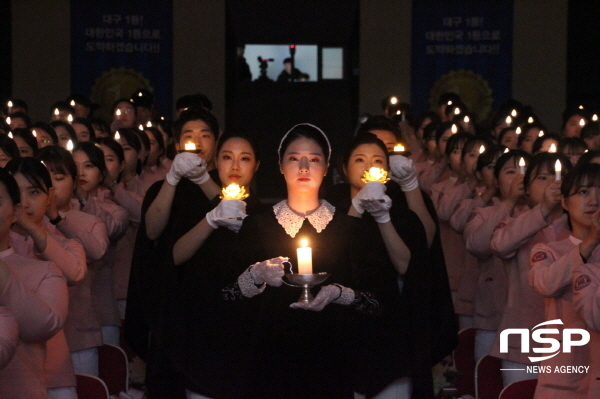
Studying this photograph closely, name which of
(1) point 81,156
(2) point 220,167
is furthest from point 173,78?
(2) point 220,167

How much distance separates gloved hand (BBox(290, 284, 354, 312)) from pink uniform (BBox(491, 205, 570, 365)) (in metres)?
1.61

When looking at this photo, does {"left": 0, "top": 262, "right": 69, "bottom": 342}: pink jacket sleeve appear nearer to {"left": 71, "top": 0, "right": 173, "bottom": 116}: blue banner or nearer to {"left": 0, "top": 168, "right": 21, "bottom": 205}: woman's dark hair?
{"left": 0, "top": 168, "right": 21, "bottom": 205}: woman's dark hair

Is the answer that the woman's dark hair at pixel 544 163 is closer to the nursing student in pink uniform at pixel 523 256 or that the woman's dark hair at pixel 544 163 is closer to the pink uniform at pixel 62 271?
the nursing student in pink uniform at pixel 523 256

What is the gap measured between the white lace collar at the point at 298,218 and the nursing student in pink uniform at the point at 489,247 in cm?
197

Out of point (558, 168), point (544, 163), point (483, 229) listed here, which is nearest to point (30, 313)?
point (558, 168)

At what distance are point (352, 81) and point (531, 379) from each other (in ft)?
32.9

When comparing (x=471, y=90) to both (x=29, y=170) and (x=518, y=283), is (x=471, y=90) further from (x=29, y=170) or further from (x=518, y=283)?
(x=29, y=170)

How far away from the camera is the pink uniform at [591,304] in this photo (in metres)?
3.58

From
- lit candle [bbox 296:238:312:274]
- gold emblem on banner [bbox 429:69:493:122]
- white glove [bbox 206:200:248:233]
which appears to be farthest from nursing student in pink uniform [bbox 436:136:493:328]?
gold emblem on banner [bbox 429:69:493:122]

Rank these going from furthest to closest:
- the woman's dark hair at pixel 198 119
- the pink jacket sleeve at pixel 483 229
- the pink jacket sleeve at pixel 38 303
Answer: the pink jacket sleeve at pixel 483 229
the woman's dark hair at pixel 198 119
the pink jacket sleeve at pixel 38 303

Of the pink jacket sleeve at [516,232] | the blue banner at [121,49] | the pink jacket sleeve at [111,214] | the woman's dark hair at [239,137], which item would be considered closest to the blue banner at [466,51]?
the blue banner at [121,49]

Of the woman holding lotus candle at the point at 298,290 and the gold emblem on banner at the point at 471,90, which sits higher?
the gold emblem on banner at the point at 471,90

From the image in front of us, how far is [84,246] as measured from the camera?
4.80 m

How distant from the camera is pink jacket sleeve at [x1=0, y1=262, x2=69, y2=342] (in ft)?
11.1
